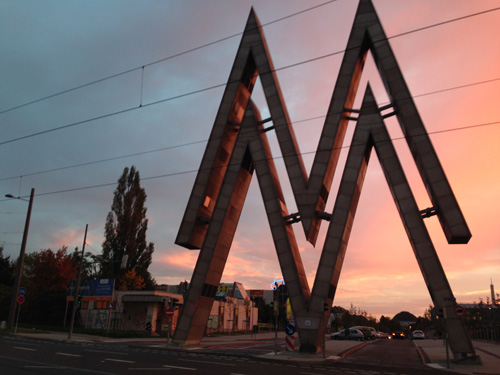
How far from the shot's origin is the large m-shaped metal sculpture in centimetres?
2517

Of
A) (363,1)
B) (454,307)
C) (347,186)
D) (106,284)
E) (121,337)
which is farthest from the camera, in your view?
(106,284)

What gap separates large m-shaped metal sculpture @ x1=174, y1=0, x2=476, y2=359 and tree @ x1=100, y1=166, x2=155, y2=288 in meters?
30.1

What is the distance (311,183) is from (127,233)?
3899 cm

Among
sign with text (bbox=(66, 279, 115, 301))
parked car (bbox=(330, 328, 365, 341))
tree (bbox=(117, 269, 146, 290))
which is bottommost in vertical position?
parked car (bbox=(330, 328, 365, 341))

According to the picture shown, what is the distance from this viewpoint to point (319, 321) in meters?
25.8

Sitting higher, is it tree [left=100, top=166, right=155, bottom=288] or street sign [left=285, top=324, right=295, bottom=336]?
tree [left=100, top=166, right=155, bottom=288]

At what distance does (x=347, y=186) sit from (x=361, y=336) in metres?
33.5

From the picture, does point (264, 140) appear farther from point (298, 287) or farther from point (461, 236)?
point (461, 236)

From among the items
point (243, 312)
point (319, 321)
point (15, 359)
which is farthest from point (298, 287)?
point (243, 312)

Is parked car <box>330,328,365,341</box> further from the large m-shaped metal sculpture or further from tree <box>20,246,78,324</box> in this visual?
tree <box>20,246,78,324</box>

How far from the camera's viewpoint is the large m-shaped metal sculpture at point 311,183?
2517 cm

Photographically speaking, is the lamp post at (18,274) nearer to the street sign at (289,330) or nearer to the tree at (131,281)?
the tree at (131,281)

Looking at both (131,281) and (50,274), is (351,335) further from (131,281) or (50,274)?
(50,274)

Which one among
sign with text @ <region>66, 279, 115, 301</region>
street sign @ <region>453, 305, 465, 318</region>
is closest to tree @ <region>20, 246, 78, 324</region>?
sign with text @ <region>66, 279, 115, 301</region>
